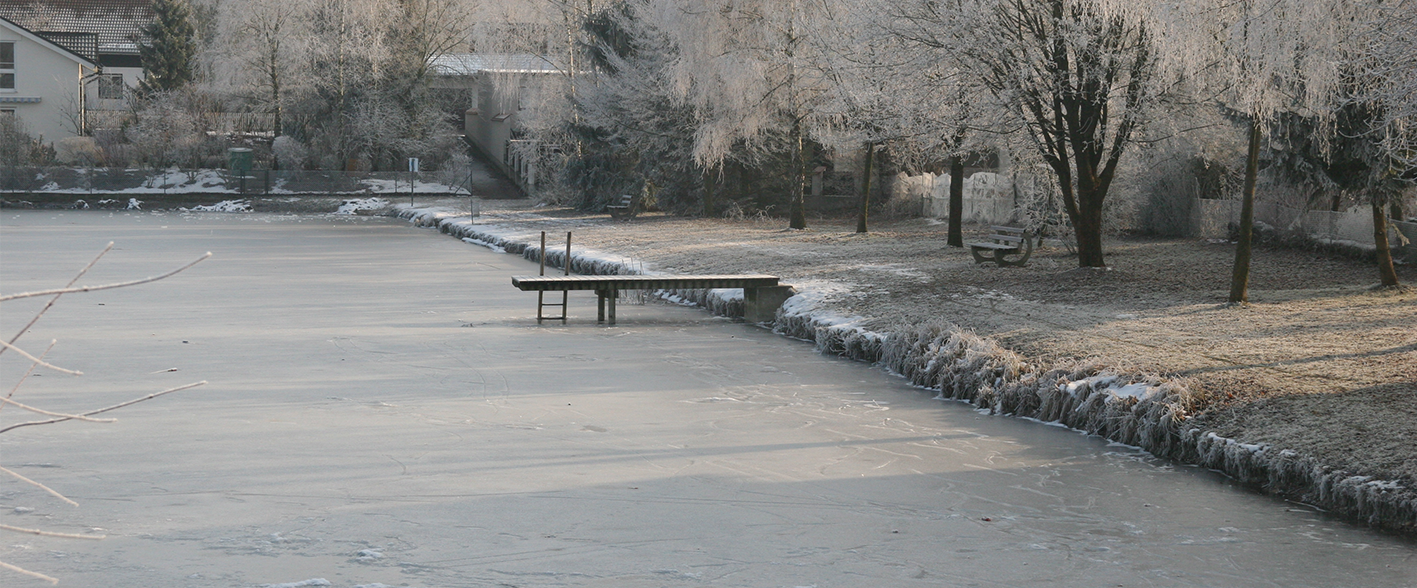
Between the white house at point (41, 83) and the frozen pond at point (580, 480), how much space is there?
142 ft

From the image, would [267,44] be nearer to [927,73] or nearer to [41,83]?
[41,83]

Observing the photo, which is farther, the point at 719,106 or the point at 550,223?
the point at 550,223

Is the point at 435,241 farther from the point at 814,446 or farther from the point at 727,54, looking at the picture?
the point at 814,446

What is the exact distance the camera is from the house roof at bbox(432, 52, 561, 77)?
160ft

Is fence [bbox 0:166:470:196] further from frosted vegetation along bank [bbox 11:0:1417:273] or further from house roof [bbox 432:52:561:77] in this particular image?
house roof [bbox 432:52:561:77]

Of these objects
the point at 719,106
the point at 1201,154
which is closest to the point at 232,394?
the point at 1201,154

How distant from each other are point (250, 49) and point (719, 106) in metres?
27.6

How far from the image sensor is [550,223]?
34094 mm

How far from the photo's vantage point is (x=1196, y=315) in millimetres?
13609

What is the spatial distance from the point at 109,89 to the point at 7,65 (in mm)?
5069

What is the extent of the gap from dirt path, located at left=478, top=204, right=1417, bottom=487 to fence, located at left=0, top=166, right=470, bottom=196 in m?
23.2

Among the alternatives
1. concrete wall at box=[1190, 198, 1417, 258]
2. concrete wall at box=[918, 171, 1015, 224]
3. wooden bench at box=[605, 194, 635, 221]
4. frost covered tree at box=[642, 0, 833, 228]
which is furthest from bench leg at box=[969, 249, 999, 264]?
wooden bench at box=[605, 194, 635, 221]

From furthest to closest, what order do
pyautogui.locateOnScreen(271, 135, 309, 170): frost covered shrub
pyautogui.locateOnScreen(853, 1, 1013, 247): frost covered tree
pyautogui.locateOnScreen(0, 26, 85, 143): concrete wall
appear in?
pyautogui.locateOnScreen(0, 26, 85, 143): concrete wall < pyautogui.locateOnScreen(271, 135, 309, 170): frost covered shrub < pyautogui.locateOnScreen(853, 1, 1013, 247): frost covered tree

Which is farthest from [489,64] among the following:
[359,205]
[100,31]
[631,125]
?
[100,31]
